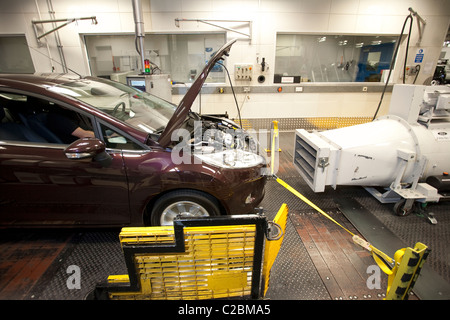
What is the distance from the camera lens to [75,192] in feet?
6.14

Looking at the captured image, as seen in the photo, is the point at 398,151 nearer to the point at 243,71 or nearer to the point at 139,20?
the point at 243,71

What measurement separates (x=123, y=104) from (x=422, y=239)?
3.33 metres

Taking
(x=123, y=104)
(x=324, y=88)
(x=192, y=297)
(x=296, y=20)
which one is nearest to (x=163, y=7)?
(x=296, y=20)

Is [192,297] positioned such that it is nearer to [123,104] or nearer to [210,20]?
[123,104]

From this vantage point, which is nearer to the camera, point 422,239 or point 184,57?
point 422,239

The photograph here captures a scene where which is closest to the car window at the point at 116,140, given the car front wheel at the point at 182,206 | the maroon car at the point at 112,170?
the maroon car at the point at 112,170

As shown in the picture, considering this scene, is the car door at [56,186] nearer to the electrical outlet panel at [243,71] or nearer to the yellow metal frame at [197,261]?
the yellow metal frame at [197,261]

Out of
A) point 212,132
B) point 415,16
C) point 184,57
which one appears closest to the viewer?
point 212,132

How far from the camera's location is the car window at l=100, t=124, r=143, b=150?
1869 mm

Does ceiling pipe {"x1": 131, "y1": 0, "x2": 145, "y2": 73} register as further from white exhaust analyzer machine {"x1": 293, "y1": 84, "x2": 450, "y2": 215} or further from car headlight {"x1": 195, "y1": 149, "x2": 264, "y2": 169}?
white exhaust analyzer machine {"x1": 293, "y1": 84, "x2": 450, "y2": 215}

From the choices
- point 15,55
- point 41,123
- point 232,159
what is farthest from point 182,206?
point 15,55

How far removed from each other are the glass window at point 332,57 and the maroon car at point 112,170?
4282 mm

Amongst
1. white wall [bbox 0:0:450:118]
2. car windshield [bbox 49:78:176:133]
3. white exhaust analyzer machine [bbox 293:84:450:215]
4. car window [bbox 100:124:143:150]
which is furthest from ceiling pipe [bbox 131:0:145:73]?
white exhaust analyzer machine [bbox 293:84:450:215]

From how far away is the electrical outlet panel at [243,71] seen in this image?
522 centimetres
